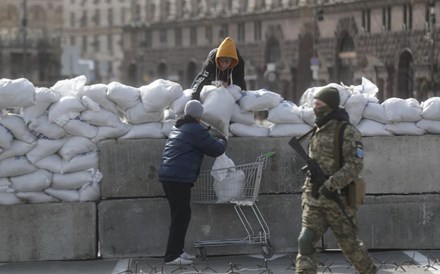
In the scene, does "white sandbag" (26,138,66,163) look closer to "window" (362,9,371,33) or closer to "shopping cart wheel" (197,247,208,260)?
"shopping cart wheel" (197,247,208,260)

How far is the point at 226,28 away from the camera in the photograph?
89125mm

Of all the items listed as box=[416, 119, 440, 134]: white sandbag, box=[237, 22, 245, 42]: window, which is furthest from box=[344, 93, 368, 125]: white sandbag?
box=[237, 22, 245, 42]: window

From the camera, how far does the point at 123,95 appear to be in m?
11.8

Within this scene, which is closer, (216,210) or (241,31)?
(216,210)

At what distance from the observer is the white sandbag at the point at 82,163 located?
1180cm

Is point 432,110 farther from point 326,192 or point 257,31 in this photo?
point 257,31

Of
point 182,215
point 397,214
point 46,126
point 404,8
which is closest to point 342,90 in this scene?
point 397,214

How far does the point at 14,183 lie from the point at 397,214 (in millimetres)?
4025

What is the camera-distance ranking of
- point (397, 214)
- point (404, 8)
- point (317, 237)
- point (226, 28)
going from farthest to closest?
1. point (226, 28)
2. point (404, 8)
3. point (397, 214)
4. point (317, 237)

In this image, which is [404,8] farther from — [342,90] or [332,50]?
[342,90]

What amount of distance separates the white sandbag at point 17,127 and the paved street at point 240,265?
4.24ft

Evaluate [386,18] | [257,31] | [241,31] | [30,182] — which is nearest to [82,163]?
[30,182]

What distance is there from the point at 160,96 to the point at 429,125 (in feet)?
9.37

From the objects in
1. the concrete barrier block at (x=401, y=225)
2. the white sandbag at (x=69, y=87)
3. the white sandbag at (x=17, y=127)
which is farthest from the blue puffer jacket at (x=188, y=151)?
the concrete barrier block at (x=401, y=225)
